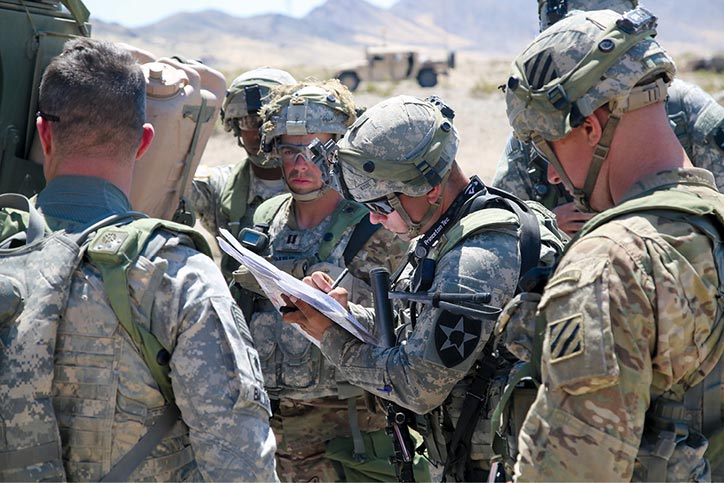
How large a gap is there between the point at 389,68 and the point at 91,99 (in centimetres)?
3792

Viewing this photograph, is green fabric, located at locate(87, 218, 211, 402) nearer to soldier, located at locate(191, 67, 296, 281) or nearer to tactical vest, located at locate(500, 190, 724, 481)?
tactical vest, located at locate(500, 190, 724, 481)

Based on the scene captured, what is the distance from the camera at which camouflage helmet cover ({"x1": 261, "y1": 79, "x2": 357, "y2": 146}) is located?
5.00 meters

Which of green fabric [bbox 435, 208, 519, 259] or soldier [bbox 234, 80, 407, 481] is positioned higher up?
green fabric [bbox 435, 208, 519, 259]

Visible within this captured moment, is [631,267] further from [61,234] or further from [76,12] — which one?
[76,12]

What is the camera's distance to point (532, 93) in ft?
8.76

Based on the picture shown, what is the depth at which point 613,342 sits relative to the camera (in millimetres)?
2266

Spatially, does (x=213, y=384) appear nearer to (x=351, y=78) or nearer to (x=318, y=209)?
(x=318, y=209)

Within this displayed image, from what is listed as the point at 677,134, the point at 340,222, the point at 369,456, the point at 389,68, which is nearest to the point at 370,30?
the point at 389,68

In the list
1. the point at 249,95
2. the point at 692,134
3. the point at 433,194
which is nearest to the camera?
the point at 433,194

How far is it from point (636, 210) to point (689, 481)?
718 millimetres

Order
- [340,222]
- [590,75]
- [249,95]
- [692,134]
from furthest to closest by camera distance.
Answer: [249,95] → [692,134] → [340,222] → [590,75]

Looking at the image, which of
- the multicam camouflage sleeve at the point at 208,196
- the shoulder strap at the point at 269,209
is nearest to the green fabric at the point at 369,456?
the shoulder strap at the point at 269,209

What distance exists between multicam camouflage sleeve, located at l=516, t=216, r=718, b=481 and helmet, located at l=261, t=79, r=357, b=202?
2.72 meters

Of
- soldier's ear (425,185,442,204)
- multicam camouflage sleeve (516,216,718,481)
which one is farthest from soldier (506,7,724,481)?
soldier's ear (425,185,442,204)
